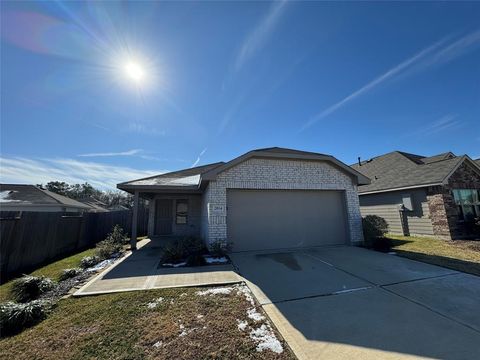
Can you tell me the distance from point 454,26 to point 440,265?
27.5 feet

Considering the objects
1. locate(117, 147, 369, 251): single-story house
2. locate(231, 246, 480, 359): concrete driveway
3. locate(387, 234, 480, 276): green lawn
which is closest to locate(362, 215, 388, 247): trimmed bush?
locate(117, 147, 369, 251): single-story house

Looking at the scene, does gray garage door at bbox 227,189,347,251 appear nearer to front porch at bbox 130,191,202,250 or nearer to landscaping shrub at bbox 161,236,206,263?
landscaping shrub at bbox 161,236,206,263

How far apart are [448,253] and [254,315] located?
8.57 m

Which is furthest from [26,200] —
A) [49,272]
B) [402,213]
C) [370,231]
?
[402,213]

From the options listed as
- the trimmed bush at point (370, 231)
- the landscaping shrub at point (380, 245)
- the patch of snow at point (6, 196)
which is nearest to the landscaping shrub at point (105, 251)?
the landscaping shrub at point (380, 245)

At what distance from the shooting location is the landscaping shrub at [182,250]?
281 inches

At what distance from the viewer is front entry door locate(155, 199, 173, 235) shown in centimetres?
1282

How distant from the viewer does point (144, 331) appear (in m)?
3.07

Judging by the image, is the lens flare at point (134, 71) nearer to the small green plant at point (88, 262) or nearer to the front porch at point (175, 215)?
the small green plant at point (88, 262)

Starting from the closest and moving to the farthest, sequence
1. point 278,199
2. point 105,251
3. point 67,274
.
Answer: point 67,274
point 105,251
point 278,199

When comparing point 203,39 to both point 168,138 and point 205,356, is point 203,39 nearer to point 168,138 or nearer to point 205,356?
point 168,138

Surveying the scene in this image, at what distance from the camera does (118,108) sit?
871 centimetres

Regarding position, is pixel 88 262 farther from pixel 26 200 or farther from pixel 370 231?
pixel 26 200

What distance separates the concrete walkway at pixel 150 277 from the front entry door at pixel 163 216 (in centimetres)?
582
